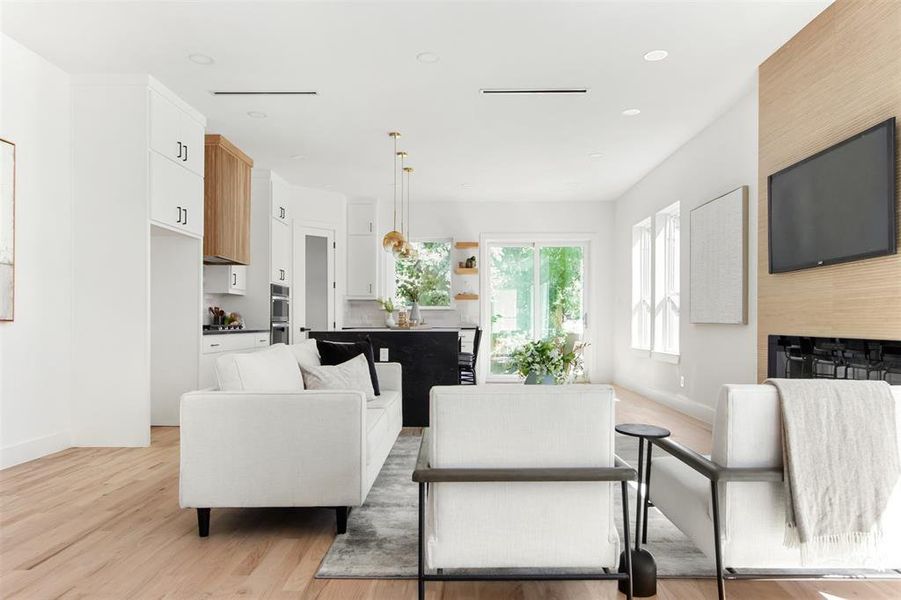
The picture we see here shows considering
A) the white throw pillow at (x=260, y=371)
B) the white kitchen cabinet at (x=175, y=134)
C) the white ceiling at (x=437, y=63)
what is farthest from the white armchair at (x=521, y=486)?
the white kitchen cabinet at (x=175, y=134)

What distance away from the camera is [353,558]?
2438 mm

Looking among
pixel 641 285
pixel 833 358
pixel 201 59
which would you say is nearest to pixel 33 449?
pixel 201 59

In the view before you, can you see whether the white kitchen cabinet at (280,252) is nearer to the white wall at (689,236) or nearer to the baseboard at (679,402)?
the white wall at (689,236)

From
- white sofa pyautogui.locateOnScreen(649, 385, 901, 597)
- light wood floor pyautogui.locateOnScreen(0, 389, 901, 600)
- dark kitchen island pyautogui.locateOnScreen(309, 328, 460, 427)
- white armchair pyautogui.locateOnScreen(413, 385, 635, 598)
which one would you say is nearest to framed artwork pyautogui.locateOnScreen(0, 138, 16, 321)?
light wood floor pyautogui.locateOnScreen(0, 389, 901, 600)

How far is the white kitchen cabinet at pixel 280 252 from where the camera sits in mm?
7273

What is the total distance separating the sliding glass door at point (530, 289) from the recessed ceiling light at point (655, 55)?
5.25 metres

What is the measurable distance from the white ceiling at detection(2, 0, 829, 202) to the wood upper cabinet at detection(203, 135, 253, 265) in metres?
0.18

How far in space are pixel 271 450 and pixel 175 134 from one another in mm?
3334

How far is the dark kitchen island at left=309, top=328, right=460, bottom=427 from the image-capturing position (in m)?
5.43

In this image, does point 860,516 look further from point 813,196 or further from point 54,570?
point 54,570

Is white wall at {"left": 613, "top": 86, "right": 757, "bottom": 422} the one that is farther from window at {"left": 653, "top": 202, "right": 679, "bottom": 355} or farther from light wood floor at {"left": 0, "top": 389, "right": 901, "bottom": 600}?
light wood floor at {"left": 0, "top": 389, "right": 901, "bottom": 600}

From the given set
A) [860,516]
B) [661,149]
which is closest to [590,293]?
[661,149]

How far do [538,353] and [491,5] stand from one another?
2085mm

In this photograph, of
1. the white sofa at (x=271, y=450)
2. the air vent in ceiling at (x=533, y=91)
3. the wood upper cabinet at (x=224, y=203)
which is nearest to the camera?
the white sofa at (x=271, y=450)
